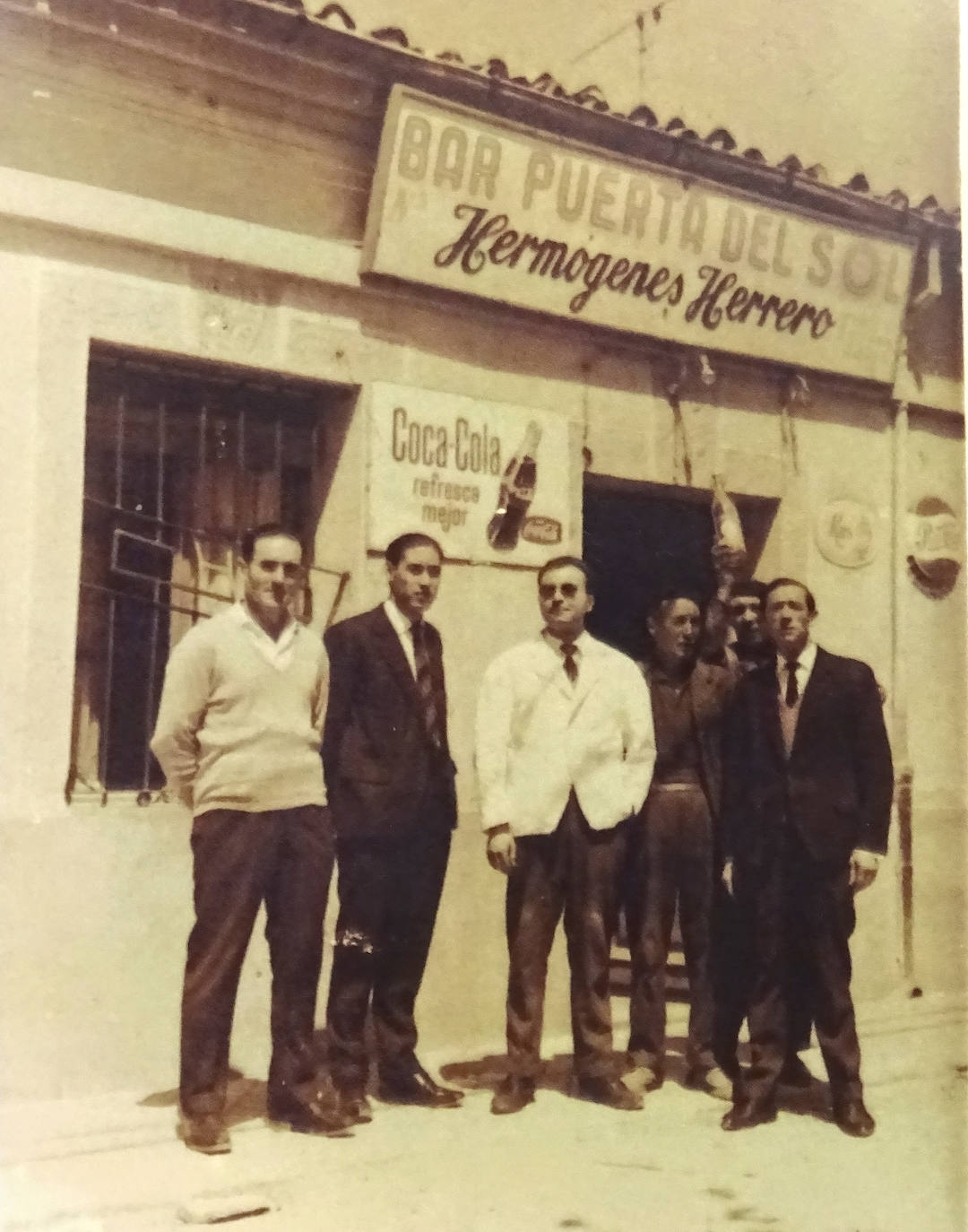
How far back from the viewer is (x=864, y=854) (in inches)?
153

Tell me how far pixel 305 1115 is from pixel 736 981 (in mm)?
1454

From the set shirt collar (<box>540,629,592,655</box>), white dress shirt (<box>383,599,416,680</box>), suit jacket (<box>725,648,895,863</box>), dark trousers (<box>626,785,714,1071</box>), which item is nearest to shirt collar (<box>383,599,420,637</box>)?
white dress shirt (<box>383,599,416,680</box>)

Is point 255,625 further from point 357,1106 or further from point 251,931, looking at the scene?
point 357,1106

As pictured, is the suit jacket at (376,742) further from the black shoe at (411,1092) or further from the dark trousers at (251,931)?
the black shoe at (411,1092)

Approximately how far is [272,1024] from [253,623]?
1.18 meters

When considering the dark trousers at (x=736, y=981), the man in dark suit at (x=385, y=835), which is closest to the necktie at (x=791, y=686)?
the dark trousers at (x=736, y=981)

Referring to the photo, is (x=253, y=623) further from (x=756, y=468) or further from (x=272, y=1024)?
(x=756, y=468)

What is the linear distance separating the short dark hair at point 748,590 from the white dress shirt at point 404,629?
1319mm

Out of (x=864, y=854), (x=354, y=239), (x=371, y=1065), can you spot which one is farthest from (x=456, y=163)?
(x=371, y=1065)

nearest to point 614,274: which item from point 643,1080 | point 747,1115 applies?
point 643,1080

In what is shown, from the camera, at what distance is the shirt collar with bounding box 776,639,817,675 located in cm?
404

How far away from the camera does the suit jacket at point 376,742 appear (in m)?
3.69

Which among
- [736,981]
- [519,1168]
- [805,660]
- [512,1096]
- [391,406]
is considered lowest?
[519,1168]

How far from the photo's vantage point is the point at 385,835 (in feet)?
12.2
